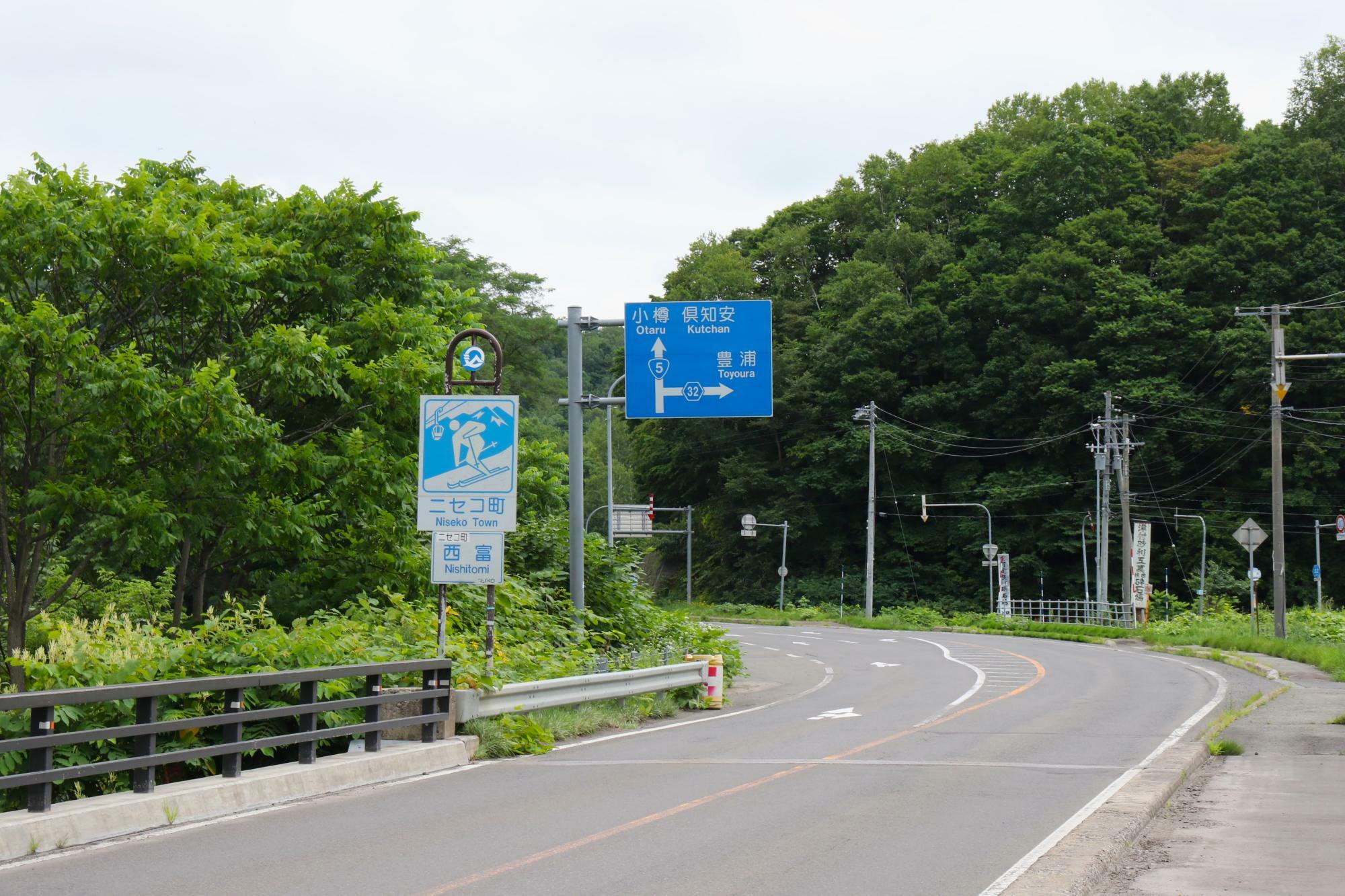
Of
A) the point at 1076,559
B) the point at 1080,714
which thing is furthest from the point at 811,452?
the point at 1080,714

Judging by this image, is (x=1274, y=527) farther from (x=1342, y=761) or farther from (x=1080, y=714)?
(x=1342, y=761)

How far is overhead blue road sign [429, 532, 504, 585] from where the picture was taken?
1384 centimetres

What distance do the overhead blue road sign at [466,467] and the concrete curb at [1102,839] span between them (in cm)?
684

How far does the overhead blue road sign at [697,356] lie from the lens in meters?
20.1

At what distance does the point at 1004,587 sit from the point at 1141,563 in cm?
915

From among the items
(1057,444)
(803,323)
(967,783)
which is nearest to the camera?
(967,783)

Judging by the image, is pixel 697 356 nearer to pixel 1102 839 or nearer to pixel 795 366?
pixel 1102 839

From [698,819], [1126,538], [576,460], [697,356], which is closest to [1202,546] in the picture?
[1126,538]

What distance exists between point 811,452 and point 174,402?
57.3 meters

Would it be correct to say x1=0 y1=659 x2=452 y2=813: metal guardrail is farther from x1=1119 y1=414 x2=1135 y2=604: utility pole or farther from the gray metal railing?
the gray metal railing

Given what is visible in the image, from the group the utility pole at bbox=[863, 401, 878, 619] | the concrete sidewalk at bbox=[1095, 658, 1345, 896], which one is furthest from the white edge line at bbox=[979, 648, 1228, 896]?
the utility pole at bbox=[863, 401, 878, 619]

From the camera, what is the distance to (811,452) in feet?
237

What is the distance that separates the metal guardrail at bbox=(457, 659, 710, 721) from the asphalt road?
0.67 metres

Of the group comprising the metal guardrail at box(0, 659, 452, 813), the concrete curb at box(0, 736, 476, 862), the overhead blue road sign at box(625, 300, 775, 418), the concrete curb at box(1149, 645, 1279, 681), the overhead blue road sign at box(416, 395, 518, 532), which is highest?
the overhead blue road sign at box(625, 300, 775, 418)
